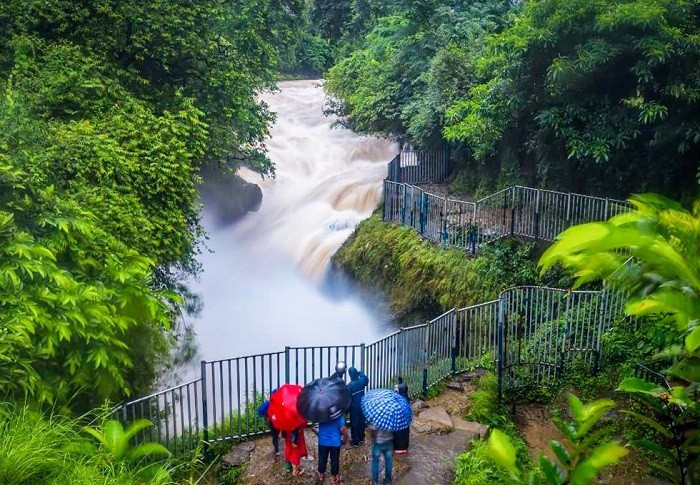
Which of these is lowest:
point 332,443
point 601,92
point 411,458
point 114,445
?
point 411,458

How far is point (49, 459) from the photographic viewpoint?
4.73m

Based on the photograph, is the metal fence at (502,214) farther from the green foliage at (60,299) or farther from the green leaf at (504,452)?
the green leaf at (504,452)

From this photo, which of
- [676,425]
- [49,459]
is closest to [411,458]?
[676,425]

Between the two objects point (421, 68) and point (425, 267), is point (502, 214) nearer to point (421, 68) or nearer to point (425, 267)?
point (425, 267)

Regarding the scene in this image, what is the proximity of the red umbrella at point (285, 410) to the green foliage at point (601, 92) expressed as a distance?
7.64 metres

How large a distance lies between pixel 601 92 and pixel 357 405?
8.57 meters

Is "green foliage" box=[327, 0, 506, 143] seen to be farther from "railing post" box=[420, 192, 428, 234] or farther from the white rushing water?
"railing post" box=[420, 192, 428, 234]

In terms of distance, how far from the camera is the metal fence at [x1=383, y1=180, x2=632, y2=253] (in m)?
12.3

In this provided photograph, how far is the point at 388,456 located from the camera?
270 inches

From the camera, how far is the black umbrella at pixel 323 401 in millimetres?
6461

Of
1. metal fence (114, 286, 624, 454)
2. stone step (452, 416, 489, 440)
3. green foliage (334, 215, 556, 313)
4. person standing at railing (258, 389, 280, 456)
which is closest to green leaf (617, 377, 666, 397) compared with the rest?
stone step (452, 416, 489, 440)

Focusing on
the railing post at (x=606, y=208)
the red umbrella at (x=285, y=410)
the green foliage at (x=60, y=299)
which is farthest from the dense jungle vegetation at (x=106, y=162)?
the railing post at (x=606, y=208)

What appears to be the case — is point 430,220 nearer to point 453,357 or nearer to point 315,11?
point 453,357

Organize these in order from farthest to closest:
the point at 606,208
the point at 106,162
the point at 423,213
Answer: the point at 423,213
the point at 606,208
the point at 106,162
